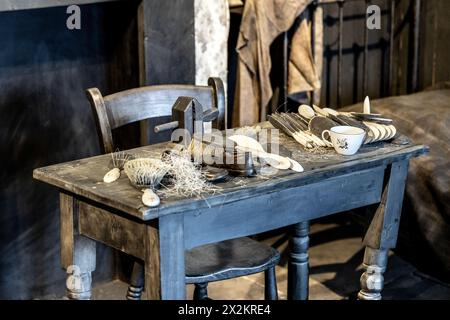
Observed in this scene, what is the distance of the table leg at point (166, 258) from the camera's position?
2223mm

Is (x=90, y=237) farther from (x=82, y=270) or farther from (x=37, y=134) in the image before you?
(x=37, y=134)

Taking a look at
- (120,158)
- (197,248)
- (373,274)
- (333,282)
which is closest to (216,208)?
(120,158)

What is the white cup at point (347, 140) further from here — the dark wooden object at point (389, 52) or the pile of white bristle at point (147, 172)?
the dark wooden object at point (389, 52)

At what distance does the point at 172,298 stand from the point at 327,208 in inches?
23.1

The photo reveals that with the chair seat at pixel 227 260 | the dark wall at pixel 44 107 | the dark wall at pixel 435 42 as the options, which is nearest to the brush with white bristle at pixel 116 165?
the chair seat at pixel 227 260

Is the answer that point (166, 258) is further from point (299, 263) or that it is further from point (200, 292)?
point (299, 263)

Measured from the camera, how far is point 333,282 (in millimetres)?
4023

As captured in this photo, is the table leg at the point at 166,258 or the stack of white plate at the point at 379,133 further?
the stack of white plate at the point at 379,133

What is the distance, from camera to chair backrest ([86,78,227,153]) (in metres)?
2.80

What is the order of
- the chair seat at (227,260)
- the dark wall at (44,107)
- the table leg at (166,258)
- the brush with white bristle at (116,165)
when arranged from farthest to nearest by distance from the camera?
the dark wall at (44,107) → the chair seat at (227,260) → the brush with white bristle at (116,165) → the table leg at (166,258)

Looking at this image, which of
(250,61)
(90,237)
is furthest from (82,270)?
(250,61)

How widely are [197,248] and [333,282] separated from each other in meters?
1.27

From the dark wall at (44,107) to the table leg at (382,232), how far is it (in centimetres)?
134

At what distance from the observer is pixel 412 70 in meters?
4.75
